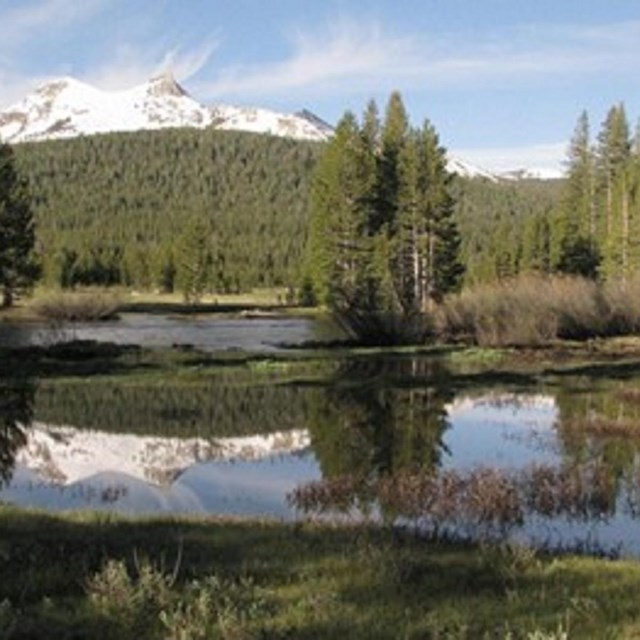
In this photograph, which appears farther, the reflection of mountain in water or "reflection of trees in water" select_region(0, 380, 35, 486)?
"reflection of trees in water" select_region(0, 380, 35, 486)

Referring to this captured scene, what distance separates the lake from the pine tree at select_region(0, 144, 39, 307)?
4070cm

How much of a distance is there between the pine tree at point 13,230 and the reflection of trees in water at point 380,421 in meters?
44.0

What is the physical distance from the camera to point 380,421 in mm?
25062

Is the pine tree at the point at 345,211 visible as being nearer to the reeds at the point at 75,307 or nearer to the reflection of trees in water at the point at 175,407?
the reeds at the point at 75,307

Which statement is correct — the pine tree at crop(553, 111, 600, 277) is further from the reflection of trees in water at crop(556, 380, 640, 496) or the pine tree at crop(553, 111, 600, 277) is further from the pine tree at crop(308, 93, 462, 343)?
the reflection of trees in water at crop(556, 380, 640, 496)

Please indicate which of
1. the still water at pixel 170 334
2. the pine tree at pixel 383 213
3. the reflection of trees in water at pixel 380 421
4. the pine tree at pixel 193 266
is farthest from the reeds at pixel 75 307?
the pine tree at pixel 193 266

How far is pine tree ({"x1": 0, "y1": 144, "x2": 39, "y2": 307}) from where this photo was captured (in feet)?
244

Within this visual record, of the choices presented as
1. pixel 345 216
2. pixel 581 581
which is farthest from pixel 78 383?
pixel 345 216

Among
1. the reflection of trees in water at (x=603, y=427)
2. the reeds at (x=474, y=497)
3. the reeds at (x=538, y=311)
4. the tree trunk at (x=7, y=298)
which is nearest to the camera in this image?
the reeds at (x=474, y=497)

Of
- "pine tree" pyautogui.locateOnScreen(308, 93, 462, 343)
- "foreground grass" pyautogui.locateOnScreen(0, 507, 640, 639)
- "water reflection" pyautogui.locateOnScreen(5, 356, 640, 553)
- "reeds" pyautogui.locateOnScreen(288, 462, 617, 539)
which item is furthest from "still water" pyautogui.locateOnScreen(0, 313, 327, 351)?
"foreground grass" pyautogui.locateOnScreen(0, 507, 640, 639)

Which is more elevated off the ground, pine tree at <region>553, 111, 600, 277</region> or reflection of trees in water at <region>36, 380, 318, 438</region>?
pine tree at <region>553, 111, 600, 277</region>

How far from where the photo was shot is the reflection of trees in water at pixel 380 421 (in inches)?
777

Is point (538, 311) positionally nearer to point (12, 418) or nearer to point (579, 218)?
point (12, 418)

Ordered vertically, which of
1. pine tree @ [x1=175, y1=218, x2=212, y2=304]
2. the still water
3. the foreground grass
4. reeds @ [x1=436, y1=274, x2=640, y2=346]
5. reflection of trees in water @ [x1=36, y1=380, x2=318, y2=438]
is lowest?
reflection of trees in water @ [x1=36, y1=380, x2=318, y2=438]
